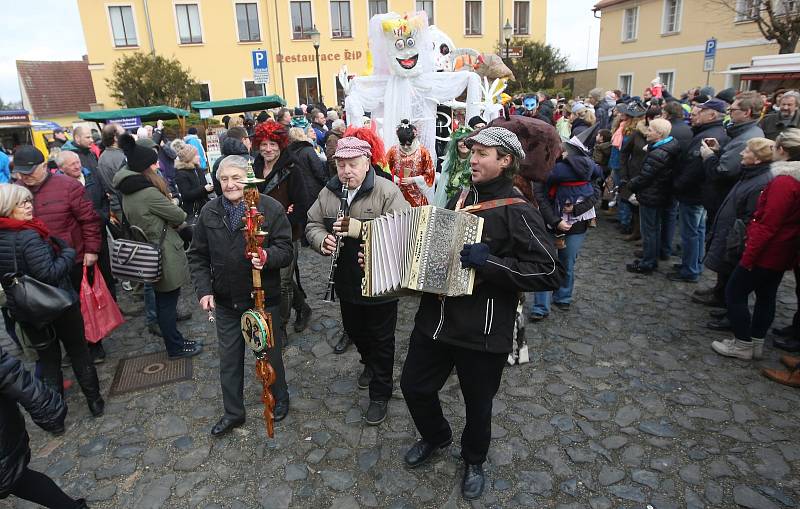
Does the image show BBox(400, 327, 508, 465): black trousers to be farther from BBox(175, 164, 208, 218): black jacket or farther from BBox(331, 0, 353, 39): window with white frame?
BBox(331, 0, 353, 39): window with white frame

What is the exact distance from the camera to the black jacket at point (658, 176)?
6340 millimetres

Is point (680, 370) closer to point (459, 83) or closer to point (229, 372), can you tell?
point (229, 372)

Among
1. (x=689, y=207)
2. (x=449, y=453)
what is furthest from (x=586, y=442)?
(x=689, y=207)

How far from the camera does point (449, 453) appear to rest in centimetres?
354

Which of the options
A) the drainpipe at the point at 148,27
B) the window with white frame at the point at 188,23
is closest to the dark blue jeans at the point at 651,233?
the drainpipe at the point at 148,27

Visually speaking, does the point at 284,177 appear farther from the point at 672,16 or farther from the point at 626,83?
the point at 626,83

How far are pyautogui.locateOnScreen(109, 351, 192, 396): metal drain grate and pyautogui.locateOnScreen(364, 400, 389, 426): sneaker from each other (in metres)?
1.93

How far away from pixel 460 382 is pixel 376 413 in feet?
3.87

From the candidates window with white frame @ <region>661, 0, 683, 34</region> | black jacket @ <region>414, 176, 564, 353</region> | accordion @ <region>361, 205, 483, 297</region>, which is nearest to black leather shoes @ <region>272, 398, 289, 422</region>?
black jacket @ <region>414, 176, 564, 353</region>

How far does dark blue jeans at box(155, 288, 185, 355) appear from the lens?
15.8 feet

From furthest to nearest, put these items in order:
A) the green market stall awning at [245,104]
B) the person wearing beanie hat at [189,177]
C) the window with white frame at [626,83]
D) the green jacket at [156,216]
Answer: the window with white frame at [626,83], the green market stall awning at [245,104], the person wearing beanie hat at [189,177], the green jacket at [156,216]

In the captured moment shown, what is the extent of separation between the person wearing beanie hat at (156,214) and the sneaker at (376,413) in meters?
2.26

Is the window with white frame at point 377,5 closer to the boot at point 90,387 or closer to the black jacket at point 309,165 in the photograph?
the black jacket at point 309,165

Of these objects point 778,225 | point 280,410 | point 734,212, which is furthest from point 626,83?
point 280,410
